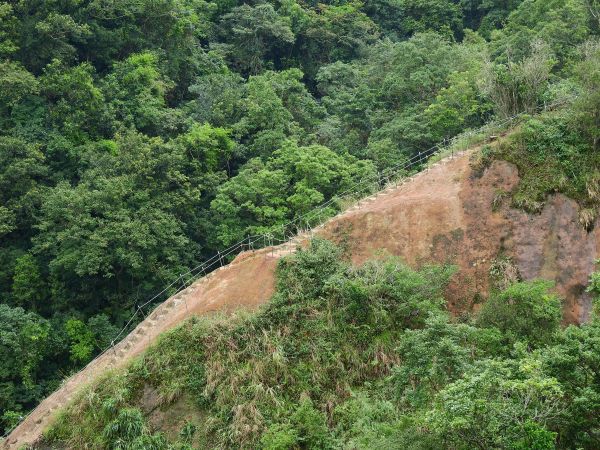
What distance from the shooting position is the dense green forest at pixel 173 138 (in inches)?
883

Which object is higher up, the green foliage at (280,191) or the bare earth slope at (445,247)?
the bare earth slope at (445,247)

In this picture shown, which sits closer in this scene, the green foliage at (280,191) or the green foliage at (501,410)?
the green foliage at (501,410)

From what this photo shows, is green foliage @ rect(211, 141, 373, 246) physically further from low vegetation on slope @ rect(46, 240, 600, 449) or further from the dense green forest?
low vegetation on slope @ rect(46, 240, 600, 449)

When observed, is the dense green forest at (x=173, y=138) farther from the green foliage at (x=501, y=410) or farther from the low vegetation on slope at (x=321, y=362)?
the green foliage at (x=501, y=410)

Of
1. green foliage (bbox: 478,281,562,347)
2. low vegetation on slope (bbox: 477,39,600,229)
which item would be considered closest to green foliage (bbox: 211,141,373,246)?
low vegetation on slope (bbox: 477,39,600,229)

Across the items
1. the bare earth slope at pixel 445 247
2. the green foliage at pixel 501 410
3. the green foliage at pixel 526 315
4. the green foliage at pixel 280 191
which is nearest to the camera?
the green foliage at pixel 501 410

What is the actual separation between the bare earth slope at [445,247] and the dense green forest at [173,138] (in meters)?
0.71

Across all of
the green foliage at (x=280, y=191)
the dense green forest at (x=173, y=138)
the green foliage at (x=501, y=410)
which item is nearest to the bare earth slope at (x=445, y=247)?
the dense green forest at (x=173, y=138)

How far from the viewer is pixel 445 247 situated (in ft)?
54.5

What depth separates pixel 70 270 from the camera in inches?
1008

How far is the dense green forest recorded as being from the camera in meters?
22.4

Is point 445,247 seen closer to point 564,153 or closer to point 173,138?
point 564,153

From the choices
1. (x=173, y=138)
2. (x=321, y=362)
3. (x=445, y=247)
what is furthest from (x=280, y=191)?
(x=321, y=362)

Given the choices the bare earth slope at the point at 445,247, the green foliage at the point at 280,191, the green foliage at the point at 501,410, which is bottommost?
the green foliage at the point at 280,191
